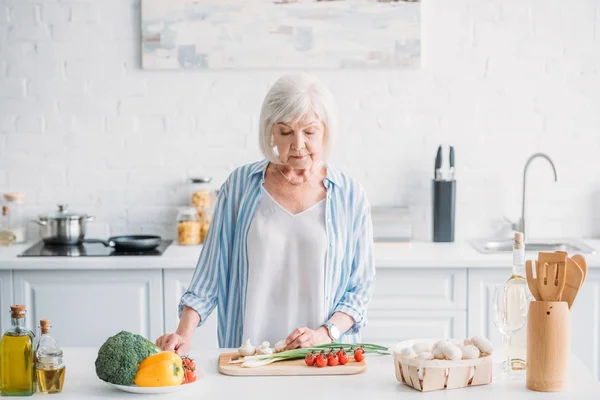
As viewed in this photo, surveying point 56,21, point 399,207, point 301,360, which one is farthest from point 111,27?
point 301,360

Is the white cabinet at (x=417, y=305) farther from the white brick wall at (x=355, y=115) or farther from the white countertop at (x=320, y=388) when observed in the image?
the white countertop at (x=320, y=388)

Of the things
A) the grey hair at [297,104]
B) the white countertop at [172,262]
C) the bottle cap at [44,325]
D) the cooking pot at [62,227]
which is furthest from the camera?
the cooking pot at [62,227]

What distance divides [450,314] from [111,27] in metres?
2.10

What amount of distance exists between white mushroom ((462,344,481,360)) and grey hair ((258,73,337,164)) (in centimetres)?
79

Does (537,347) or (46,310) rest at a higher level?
(537,347)

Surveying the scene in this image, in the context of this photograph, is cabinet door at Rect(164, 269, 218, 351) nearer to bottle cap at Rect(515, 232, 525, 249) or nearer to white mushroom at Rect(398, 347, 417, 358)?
white mushroom at Rect(398, 347, 417, 358)

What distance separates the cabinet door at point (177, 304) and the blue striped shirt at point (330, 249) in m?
1.15

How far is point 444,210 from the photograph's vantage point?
4.32m

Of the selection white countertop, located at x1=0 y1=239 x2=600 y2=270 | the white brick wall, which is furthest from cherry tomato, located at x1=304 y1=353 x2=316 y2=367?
the white brick wall

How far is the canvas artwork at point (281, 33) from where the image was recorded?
436 cm

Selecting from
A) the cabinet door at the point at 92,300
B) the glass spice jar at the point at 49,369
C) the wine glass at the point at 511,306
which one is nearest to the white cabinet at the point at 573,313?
the cabinet door at the point at 92,300

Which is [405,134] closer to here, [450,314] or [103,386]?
[450,314]

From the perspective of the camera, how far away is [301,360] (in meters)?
2.38

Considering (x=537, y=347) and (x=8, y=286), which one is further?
(x=8, y=286)
